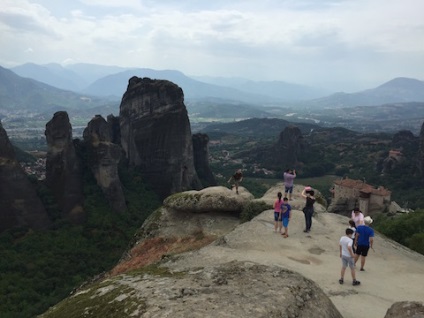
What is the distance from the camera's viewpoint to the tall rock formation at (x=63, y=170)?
53.7 metres

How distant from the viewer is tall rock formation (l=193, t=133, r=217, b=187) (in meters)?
80.1

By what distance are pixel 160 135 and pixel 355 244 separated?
2217 inches

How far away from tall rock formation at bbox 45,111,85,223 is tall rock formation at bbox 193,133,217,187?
1142 inches

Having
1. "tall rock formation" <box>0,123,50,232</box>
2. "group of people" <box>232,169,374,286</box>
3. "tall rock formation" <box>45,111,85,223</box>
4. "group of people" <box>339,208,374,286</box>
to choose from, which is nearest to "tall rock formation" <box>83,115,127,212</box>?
"tall rock formation" <box>45,111,85,223</box>

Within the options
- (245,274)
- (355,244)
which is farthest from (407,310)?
(355,244)

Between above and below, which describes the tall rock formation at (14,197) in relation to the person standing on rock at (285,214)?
below

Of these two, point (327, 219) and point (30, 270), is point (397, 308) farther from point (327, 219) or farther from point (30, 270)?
point (30, 270)

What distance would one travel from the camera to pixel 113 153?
2311 inches

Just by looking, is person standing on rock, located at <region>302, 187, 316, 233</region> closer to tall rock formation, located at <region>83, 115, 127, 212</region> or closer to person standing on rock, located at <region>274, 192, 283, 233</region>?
person standing on rock, located at <region>274, 192, 283, 233</region>

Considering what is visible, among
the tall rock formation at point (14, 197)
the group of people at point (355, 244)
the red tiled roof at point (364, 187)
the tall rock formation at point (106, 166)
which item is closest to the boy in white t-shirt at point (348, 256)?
the group of people at point (355, 244)

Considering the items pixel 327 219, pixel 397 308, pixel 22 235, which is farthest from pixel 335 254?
pixel 22 235

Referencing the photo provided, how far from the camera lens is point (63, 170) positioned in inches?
2163

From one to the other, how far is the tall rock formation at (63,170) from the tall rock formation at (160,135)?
17646 mm

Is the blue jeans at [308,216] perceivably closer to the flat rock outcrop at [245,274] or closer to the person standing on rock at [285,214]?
the flat rock outcrop at [245,274]
